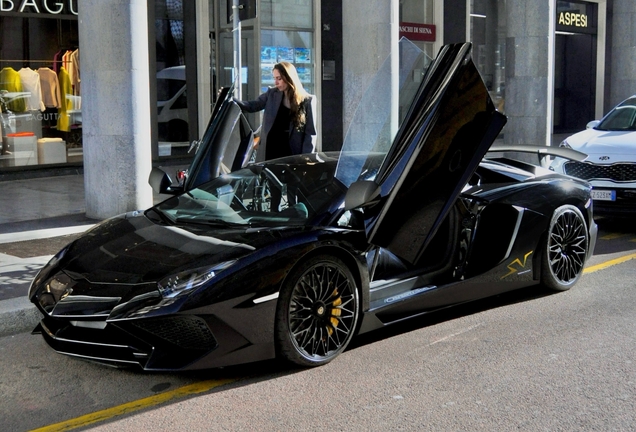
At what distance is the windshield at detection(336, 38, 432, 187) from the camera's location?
592 centimetres

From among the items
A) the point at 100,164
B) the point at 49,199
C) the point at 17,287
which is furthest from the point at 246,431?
the point at 49,199

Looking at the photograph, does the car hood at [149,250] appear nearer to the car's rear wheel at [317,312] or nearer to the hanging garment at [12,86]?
the car's rear wheel at [317,312]

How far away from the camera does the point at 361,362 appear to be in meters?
5.58

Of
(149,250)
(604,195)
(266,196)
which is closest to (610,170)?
(604,195)

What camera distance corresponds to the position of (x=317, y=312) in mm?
5414

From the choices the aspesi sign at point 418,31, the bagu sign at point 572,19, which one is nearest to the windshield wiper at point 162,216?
the aspesi sign at point 418,31

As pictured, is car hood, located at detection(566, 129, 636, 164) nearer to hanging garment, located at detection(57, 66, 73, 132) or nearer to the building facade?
the building facade

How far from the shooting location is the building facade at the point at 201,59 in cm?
1062

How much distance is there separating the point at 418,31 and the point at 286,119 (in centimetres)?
1286

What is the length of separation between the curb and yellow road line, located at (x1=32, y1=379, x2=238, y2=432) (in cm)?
182

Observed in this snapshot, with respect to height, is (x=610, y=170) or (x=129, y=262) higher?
(x=610, y=170)

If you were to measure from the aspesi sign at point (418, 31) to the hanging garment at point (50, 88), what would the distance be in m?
7.92

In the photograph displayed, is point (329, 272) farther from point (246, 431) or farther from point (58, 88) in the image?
point (58, 88)

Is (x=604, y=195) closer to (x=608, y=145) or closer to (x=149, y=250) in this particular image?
(x=608, y=145)
